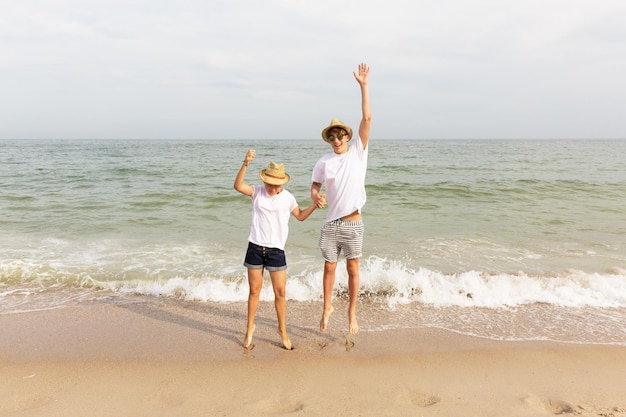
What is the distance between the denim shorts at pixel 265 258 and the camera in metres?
3.84

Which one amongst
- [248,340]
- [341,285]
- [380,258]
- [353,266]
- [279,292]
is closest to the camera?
[279,292]

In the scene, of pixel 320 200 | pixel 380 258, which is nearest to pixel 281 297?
pixel 320 200

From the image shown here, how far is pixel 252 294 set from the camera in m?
4.00

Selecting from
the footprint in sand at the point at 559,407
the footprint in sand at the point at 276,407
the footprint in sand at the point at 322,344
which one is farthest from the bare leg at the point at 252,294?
the footprint in sand at the point at 559,407

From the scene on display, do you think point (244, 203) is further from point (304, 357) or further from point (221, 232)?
point (304, 357)

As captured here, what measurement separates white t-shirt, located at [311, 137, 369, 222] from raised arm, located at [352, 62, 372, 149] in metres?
0.08

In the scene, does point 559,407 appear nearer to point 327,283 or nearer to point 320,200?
point 327,283

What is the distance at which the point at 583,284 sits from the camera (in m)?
5.89

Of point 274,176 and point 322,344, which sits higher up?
point 274,176

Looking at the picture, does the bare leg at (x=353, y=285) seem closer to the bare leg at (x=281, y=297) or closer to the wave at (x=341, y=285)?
the bare leg at (x=281, y=297)

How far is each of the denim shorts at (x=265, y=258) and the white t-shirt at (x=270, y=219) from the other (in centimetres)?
5

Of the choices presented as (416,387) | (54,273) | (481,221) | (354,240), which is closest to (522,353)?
(416,387)

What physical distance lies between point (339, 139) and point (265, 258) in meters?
1.35

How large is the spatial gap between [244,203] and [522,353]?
10.4 metres
